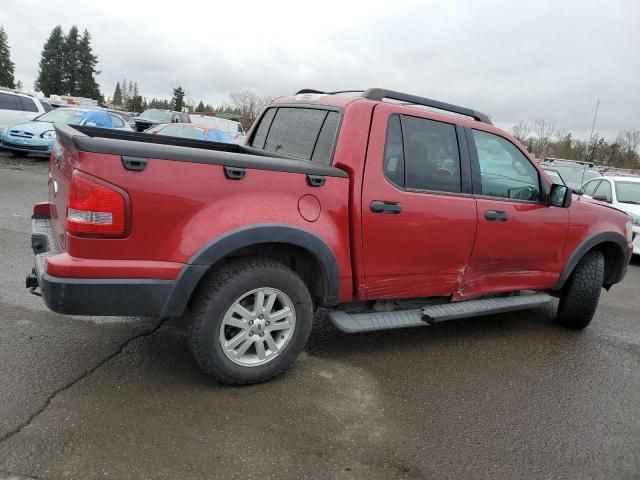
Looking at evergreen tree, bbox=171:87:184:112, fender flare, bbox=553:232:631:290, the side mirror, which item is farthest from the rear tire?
evergreen tree, bbox=171:87:184:112

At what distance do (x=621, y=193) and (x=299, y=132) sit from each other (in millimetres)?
8563

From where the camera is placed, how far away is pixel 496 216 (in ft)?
13.5

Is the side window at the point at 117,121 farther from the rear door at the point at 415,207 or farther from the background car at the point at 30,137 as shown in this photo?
the rear door at the point at 415,207

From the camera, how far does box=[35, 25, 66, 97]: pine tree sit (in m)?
71.6

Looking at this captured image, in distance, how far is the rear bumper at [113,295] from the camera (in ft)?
8.86

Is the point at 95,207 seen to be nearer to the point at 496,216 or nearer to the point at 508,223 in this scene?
the point at 496,216

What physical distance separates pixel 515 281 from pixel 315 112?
2275 mm

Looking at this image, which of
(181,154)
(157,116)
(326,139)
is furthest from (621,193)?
(157,116)

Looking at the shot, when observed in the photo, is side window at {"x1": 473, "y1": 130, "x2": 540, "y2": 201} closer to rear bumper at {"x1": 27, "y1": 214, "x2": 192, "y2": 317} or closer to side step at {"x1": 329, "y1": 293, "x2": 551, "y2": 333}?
side step at {"x1": 329, "y1": 293, "x2": 551, "y2": 333}

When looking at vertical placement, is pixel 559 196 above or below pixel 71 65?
below

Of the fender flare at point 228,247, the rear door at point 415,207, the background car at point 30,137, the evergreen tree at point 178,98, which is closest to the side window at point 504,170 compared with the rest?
the rear door at point 415,207

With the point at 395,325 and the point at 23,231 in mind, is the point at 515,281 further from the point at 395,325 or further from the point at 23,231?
the point at 23,231

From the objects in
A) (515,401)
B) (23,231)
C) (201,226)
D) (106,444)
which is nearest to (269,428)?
(106,444)

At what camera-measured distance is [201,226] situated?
114 inches
